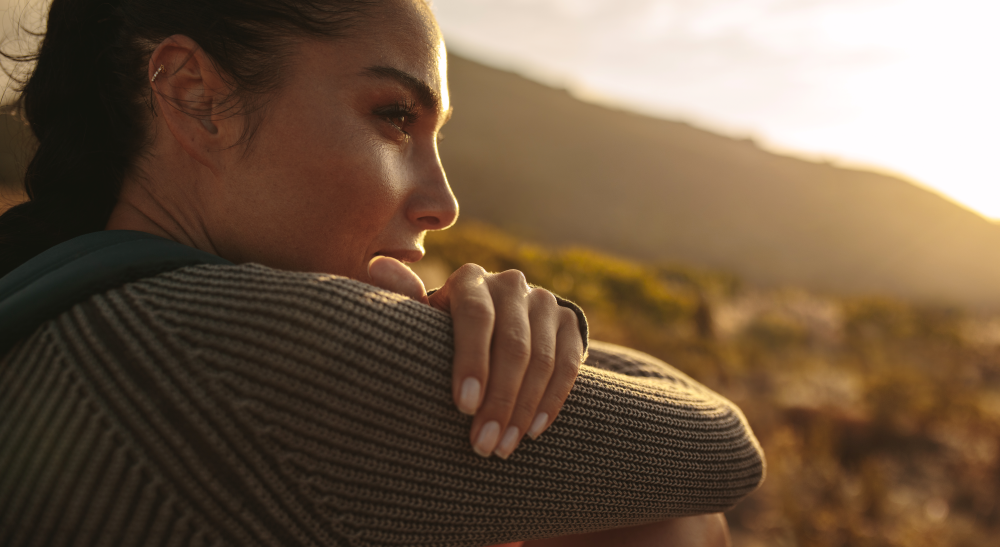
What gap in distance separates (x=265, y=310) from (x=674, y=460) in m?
0.98

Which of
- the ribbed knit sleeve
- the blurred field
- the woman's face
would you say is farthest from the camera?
the blurred field

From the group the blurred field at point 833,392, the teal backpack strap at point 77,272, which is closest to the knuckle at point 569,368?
the teal backpack strap at point 77,272

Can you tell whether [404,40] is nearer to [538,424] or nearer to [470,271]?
[470,271]

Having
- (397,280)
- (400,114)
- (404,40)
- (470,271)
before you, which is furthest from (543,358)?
(404,40)

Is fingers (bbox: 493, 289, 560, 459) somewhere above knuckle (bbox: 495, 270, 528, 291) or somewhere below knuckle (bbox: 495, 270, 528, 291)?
below

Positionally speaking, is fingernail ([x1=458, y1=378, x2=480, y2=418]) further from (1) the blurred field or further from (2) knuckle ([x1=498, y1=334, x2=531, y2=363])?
(1) the blurred field

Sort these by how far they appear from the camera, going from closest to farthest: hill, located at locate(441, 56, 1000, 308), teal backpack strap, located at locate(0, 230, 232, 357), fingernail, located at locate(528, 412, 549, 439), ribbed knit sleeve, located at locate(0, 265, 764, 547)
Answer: ribbed knit sleeve, located at locate(0, 265, 764, 547)
teal backpack strap, located at locate(0, 230, 232, 357)
fingernail, located at locate(528, 412, 549, 439)
hill, located at locate(441, 56, 1000, 308)

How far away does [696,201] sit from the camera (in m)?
41.6

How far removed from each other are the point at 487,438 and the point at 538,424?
0.37 feet

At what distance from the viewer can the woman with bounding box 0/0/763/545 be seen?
0.83m

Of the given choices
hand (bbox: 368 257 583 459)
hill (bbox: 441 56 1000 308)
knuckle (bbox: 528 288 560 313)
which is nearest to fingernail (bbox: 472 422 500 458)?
hand (bbox: 368 257 583 459)

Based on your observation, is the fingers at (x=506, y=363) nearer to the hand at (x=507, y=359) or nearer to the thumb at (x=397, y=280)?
the hand at (x=507, y=359)

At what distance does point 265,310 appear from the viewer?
2.96 ft

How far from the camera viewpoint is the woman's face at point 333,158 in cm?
131
